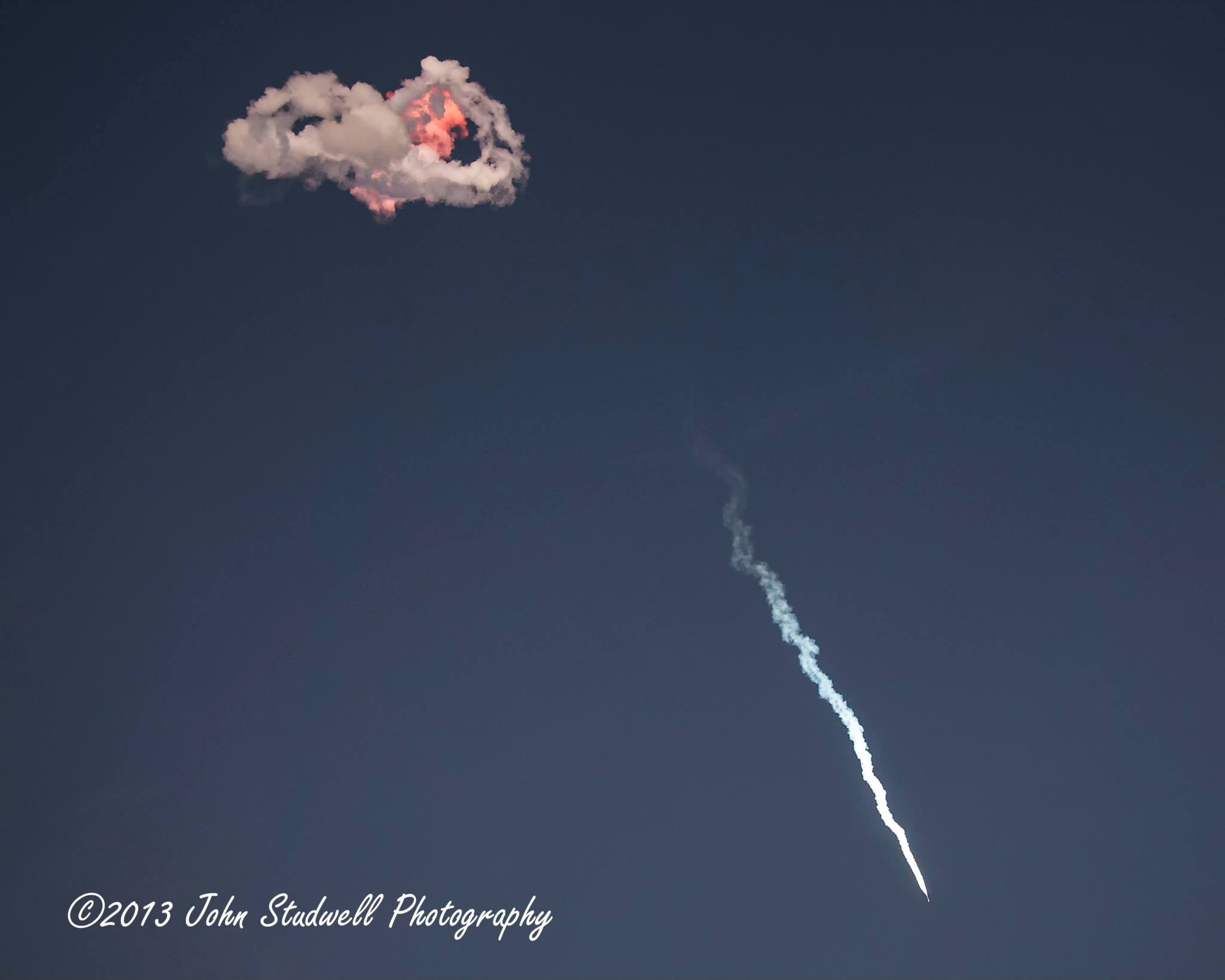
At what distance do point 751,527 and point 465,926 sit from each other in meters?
15.5

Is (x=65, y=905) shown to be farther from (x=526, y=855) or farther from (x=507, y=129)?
(x=507, y=129)

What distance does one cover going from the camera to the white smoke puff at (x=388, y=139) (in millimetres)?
26719

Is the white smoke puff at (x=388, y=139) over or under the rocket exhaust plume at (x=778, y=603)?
over

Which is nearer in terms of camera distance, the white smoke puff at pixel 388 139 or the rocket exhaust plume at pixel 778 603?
the white smoke puff at pixel 388 139

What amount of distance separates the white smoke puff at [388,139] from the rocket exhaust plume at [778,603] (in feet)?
35.7

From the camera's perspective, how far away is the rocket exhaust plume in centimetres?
3009

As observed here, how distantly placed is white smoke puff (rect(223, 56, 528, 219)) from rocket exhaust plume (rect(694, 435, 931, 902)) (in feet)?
35.7

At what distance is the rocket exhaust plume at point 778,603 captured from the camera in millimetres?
30094

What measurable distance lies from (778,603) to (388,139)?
18210 millimetres

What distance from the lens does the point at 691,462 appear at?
3097cm

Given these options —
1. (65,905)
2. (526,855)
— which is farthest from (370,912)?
(65,905)

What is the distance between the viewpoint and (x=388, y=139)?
2648 cm

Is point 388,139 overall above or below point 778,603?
above

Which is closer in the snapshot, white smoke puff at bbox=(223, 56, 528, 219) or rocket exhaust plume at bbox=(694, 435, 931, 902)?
white smoke puff at bbox=(223, 56, 528, 219)
